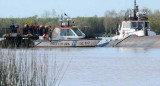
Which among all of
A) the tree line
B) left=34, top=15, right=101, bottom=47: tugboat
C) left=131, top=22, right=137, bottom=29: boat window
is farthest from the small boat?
the tree line

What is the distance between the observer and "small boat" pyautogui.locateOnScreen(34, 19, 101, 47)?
5144 centimetres

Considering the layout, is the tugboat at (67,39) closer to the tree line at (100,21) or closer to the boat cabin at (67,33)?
the boat cabin at (67,33)

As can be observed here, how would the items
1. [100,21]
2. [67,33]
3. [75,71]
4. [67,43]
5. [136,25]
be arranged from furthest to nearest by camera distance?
[100,21] < [136,25] < [67,33] < [67,43] < [75,71]

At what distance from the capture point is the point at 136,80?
25172 millimetres

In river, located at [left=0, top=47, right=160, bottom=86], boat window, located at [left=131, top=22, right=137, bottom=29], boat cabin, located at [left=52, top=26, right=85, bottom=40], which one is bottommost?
river, located at [left=0, top=47, right=160, bottom=86]

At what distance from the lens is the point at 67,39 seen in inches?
2058

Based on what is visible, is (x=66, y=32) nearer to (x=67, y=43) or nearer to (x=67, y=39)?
(x=67, y=39)

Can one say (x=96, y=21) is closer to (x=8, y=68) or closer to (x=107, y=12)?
(x=107, y=12)

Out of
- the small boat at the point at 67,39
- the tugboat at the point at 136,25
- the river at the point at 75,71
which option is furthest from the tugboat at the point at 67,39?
the river at the point at 75,71

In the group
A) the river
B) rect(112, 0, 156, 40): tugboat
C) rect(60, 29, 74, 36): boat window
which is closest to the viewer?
the river

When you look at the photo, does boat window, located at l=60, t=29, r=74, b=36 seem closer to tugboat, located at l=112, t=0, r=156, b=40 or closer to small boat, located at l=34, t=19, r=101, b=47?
small boat, located at l=34, t=19, r=101, b=47

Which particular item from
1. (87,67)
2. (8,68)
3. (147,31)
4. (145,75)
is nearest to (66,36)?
(147,31)

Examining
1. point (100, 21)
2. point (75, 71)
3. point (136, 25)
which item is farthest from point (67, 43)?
point (100, 21)

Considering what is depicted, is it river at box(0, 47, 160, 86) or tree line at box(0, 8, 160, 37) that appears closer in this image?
river at box(0, 47, 160, 86)
